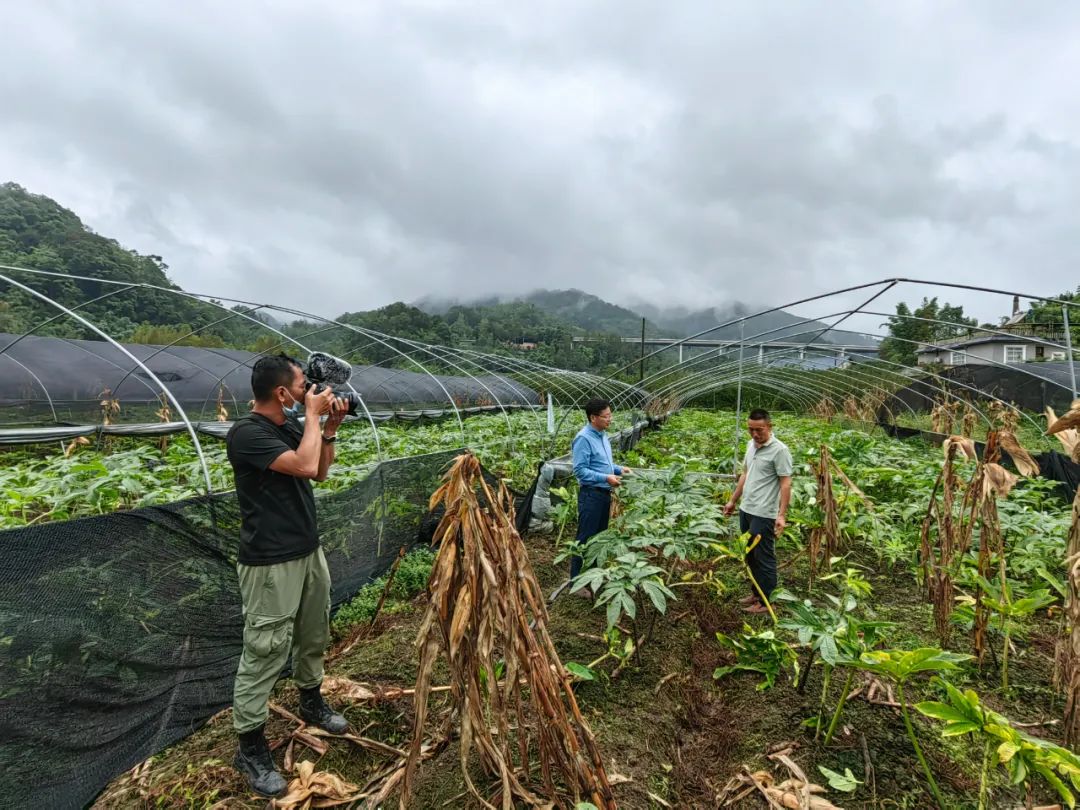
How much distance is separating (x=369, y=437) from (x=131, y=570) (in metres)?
5.51

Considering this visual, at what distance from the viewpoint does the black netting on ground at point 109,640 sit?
1860 millimetres

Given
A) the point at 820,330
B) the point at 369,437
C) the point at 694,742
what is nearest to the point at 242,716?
the point at 694,742

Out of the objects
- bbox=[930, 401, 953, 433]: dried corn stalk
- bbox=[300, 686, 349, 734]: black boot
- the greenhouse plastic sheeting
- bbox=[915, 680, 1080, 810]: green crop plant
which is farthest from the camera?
bbox=[930, 401, 953, 433]: dried corn stalk

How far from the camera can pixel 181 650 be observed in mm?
2457

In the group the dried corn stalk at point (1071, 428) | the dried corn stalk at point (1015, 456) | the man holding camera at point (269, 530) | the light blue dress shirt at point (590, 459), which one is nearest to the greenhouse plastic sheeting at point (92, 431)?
the light blue dress shirt at point (590, 459)

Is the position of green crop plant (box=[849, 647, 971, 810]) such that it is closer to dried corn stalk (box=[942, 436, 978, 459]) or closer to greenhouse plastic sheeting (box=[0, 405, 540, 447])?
dried corn stalk (box=[942, 436, 978, 459])

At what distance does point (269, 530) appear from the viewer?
214 cm

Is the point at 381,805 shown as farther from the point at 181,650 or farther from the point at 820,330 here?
the point at 820,330

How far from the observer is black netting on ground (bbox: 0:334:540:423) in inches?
340

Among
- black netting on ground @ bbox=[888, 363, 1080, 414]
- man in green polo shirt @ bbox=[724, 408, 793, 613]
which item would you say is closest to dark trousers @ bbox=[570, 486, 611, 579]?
man in green polo shirt @ bbox=[724, 408, 793, 613]

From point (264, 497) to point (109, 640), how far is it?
0.85 metres

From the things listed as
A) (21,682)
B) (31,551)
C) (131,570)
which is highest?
(31,551)

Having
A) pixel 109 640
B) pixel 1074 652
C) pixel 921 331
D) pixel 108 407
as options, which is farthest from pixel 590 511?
pixel 921 331

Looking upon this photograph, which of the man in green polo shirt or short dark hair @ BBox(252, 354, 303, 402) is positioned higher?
short dark hair @ BBox(252, 354, 303, 402)
